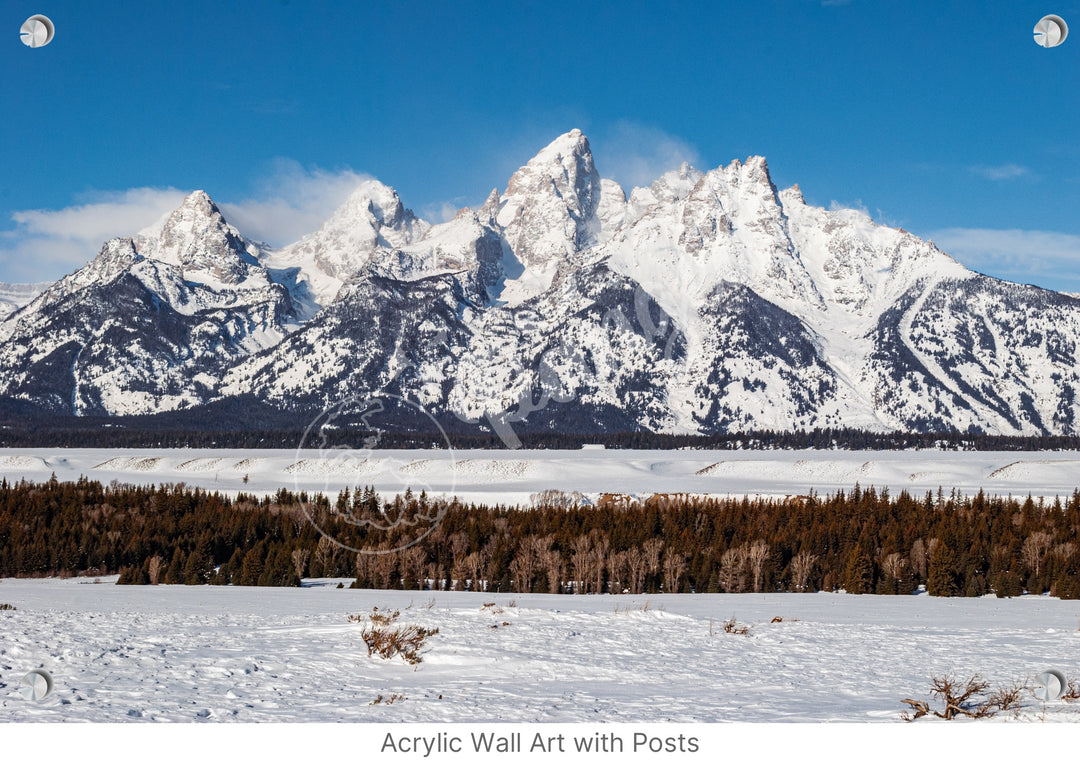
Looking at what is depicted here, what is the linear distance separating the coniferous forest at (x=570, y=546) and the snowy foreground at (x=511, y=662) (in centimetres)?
3198

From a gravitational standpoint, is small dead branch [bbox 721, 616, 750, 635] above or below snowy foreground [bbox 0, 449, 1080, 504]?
above

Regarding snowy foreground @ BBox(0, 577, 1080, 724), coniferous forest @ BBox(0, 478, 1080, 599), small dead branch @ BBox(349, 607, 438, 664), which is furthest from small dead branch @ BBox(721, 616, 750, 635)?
coniferous forest @ BBox(0, 478, 1080, 599)

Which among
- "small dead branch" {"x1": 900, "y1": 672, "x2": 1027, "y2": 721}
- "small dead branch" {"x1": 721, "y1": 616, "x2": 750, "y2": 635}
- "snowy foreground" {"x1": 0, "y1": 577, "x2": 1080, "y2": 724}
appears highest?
"small dead branch" {"x1": 900, "y1": 672, "x2": 1027, "y2": 721}

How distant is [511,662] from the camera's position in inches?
755

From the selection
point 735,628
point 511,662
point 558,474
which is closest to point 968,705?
point 511,662

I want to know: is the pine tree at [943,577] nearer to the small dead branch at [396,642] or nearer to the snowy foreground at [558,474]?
the small dead branch at [396,642]

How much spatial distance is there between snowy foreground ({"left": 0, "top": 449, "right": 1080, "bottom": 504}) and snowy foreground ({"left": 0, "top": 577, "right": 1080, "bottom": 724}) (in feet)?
396

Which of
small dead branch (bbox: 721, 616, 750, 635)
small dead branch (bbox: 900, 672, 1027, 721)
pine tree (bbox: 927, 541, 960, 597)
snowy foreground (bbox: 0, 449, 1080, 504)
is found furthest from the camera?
snowy foreground (bbox: 0, 449, 1080, 504)

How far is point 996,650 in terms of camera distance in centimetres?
2127

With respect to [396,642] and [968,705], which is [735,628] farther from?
[968,705]

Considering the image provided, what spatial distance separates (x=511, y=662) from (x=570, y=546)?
6180 centimetres

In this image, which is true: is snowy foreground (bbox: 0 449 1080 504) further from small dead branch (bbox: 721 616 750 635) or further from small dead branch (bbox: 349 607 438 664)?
small dead branch (bbox: 349 607 438 664)

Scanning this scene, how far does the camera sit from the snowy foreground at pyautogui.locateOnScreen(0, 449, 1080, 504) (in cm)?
16012
